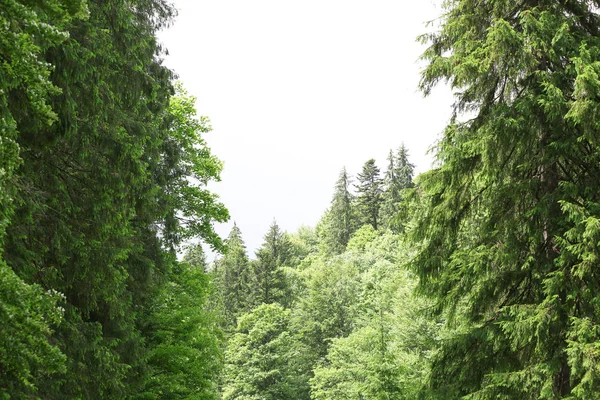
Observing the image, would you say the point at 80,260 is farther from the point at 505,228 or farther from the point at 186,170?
the point at 186,170

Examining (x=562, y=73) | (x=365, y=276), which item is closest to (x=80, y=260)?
(x=562, y=73)

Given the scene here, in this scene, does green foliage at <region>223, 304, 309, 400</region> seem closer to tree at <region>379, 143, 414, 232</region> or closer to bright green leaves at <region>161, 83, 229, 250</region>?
bright green leaves at <region>161, 83, 229, 250</region>

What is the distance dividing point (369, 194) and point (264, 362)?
32.1m

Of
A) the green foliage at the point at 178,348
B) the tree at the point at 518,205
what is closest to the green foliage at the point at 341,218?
the green foliage at the point at 178,348

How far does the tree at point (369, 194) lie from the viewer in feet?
192

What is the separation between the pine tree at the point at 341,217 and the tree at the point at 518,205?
5127cm

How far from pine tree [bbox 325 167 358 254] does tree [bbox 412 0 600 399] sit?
51.3 metres

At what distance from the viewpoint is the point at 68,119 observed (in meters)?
5.95

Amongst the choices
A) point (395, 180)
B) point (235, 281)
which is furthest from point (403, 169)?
point (235, 281)

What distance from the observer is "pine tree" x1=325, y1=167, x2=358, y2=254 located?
194 feet

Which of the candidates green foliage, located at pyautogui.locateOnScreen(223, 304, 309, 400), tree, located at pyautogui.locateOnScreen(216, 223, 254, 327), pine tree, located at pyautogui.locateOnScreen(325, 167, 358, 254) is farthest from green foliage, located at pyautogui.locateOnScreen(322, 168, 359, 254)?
green foliage, located at pyautogui.locateOnScreen(223, 304, 309, 400)

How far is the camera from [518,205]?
6.59 meters

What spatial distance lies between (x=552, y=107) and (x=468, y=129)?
1187 mm

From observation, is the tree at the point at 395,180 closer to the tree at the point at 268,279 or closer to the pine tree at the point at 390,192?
the pine tree at the point at 390,192
